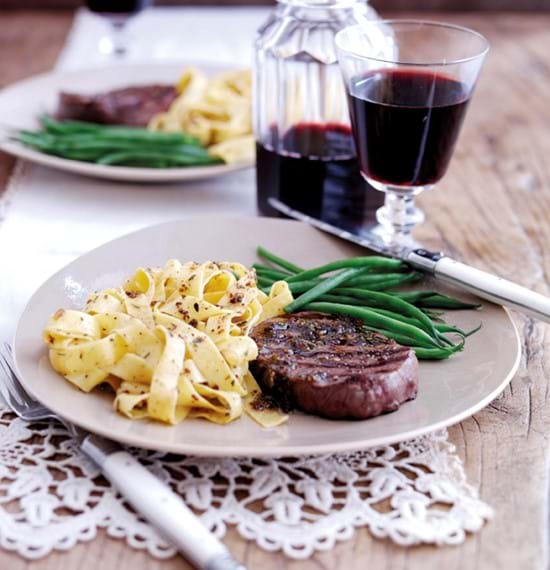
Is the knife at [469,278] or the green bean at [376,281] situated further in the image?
the green bean at [376,281]

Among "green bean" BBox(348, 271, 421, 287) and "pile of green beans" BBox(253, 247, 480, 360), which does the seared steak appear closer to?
"pile of green beans" BBox(253, 247, 480, 360)

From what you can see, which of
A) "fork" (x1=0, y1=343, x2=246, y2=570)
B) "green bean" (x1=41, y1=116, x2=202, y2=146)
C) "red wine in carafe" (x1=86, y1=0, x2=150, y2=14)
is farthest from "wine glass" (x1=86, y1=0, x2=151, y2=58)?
"fork" (x1=0, y1=343, x2=246, y2=570)

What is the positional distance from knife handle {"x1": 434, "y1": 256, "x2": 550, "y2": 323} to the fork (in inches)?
24.4

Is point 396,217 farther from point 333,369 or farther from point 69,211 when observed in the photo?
point 69,211

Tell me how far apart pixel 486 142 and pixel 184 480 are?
1.57 metres

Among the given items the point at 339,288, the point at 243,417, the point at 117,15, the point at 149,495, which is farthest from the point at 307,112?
the point at 117,15

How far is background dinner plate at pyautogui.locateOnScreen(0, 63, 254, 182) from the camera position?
7.01 feet

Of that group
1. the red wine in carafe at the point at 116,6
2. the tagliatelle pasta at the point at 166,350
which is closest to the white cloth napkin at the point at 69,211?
the tagliatelle pasta at the point at 166,350

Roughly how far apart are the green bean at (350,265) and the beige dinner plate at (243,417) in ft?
0.25

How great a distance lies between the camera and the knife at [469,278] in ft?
4.86

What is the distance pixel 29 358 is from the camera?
4.50ft

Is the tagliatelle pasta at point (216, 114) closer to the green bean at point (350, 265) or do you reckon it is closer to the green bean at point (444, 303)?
the green bean at point (350, 265)

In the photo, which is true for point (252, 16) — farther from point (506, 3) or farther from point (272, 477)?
point (272, 477)

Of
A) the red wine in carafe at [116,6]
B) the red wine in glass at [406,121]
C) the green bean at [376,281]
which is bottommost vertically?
the green bean at [376,281]
